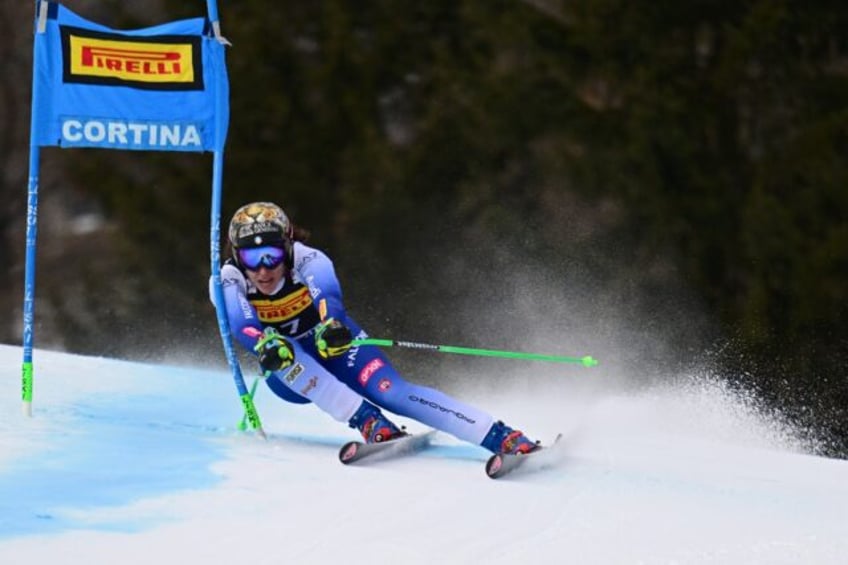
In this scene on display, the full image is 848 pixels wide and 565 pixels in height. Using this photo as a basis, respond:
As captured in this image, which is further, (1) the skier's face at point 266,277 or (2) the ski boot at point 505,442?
(1) the skier's face at point 266,277

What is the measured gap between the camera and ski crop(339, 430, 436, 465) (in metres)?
4.28

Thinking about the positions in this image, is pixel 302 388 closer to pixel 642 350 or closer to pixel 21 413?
pixel 21 413

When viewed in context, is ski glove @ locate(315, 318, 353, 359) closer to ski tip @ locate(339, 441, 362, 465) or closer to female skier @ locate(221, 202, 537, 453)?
female skier @ locate(221, 202, 537, 453)

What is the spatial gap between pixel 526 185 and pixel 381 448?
27.4 feet

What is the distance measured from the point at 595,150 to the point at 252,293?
784cm

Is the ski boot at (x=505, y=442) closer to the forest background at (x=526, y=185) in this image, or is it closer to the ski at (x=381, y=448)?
the ski at (x=381, y=448)

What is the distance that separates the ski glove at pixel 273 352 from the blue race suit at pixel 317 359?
11cm

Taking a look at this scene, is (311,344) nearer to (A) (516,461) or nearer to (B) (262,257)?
(B) (262,257)

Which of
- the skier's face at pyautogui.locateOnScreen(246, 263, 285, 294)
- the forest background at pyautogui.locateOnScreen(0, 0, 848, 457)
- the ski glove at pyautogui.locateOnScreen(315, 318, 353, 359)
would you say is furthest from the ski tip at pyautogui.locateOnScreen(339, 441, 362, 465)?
the forest background at pyautogui.locateOnScreen(0, 0, 848, 457)

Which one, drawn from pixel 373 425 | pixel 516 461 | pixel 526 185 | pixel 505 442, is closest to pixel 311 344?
pixel 373 425

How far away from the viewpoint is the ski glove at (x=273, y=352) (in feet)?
14.6

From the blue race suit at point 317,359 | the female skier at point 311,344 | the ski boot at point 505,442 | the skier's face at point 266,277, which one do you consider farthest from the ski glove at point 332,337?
the ski boot at point 505,442

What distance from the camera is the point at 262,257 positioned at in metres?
4.65

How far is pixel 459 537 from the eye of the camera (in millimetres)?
3408
